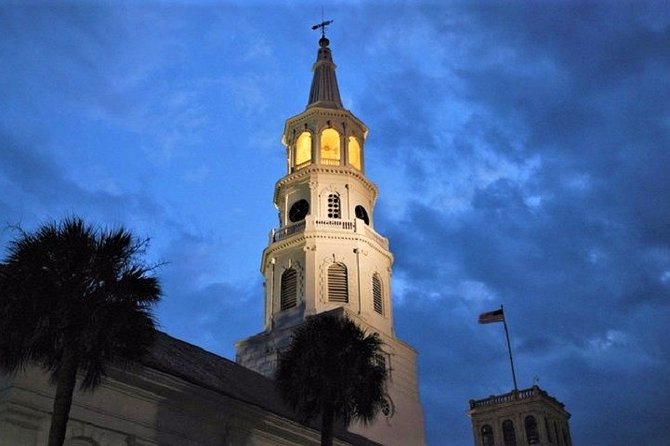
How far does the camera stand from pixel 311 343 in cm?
2725

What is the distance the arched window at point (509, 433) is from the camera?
76438 mm

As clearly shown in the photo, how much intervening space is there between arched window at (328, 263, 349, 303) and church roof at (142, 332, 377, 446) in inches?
323

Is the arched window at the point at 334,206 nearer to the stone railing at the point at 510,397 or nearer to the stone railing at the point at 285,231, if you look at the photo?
the stone railing at the point at 285,231

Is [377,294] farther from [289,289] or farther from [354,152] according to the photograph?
[354,152]

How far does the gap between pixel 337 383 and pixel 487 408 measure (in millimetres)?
55902

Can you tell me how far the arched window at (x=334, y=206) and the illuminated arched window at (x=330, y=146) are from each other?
10.8ft

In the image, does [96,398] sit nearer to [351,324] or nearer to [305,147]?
[351,324]

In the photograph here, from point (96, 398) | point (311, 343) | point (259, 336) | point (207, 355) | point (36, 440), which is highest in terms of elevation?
point (259, 336)

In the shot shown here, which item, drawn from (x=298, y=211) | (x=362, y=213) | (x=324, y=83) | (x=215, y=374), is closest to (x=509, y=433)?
(x=362, y=213)

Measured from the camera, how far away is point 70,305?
757 inches

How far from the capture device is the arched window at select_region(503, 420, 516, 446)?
76.4m

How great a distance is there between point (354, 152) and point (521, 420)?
34.7 meters

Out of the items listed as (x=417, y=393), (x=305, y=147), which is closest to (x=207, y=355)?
(x=417, y=393)

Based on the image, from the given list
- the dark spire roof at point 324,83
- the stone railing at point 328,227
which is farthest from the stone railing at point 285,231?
the dark spire roof at point 324,83
